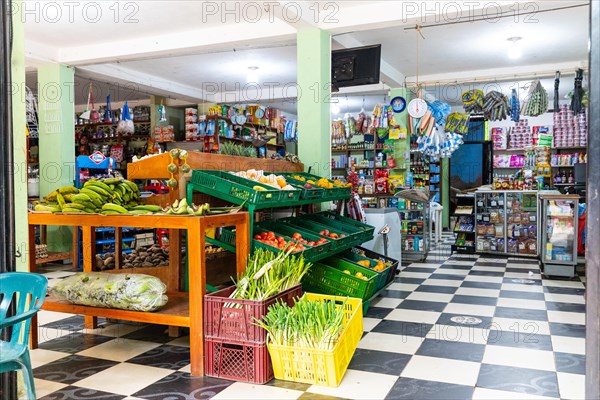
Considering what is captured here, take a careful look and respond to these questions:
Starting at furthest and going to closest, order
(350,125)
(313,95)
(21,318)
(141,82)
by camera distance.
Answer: (350,125), (141,82), (313,95), (21,318)

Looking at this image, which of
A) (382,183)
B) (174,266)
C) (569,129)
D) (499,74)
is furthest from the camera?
(569,129)

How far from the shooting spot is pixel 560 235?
21.6 feet

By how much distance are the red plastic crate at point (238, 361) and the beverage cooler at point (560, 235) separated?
485 centimetres

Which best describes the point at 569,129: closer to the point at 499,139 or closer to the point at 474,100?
the point at 499,139

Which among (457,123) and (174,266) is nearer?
(174,266)

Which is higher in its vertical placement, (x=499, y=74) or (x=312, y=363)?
(x=499, y=74)

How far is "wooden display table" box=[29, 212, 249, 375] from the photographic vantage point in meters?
3.24

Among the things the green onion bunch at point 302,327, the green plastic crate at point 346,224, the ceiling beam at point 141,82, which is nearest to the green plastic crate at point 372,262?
the green plastic crate at point 346,224

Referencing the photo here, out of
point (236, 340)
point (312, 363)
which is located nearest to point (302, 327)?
point (312, 363)

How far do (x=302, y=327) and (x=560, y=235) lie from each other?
16.1ft

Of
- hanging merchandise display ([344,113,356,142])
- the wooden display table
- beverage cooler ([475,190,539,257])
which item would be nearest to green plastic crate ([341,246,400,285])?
the wooden display table

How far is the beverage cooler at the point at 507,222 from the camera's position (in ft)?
27.3

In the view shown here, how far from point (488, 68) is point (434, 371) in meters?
7.76

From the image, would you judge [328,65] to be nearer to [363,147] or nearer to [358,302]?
[358,302]
